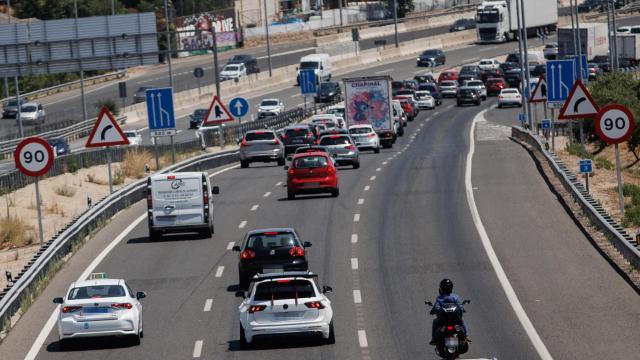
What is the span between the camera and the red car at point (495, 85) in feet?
357

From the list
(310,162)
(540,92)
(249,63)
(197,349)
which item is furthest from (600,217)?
(249,63)

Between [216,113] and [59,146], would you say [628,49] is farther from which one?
[216,113]

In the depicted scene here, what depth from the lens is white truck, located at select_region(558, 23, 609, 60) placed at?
379ft

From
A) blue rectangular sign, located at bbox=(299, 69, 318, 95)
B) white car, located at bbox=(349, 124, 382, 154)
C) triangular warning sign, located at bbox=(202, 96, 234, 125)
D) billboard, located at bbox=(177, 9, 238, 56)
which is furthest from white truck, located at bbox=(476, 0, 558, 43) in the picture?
triangular warning sign, located at bbox=(202, 96, 234, 125)

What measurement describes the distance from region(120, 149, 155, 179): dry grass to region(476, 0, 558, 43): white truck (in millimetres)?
79704

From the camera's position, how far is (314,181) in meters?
43.1

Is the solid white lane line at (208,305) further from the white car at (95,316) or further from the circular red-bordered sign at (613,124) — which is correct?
the circular red-bordered sign at (613,124)

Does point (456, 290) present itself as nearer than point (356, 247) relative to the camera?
Yes

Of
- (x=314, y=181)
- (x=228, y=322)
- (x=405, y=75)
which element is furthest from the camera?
(x=405, y=75)

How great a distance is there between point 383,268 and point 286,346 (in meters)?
7.92

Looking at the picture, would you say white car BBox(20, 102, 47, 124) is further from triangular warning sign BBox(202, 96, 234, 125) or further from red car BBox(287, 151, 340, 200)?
red car BBox(287, 151, 340, 200)

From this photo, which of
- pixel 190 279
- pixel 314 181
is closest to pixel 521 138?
pixel 314 181

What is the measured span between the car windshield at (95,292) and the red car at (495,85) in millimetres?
87952

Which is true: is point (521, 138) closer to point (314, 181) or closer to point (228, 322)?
point (314, 181)
